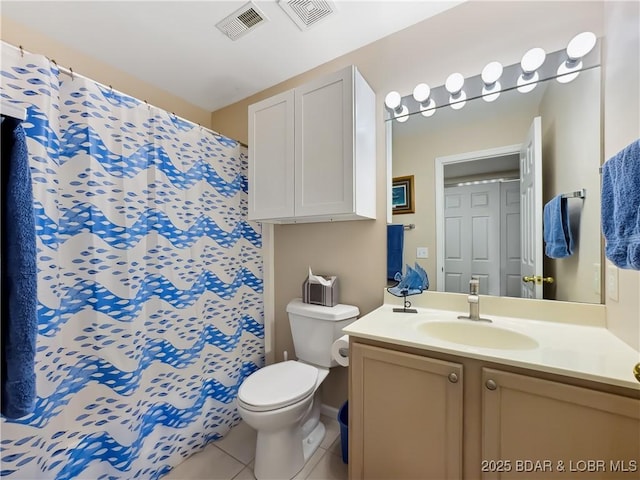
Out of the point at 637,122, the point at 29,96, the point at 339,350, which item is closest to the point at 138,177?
the point at 29,96

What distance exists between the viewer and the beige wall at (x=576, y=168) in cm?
115

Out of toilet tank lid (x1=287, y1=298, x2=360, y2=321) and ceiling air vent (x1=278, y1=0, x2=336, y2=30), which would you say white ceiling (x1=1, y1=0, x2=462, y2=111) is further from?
toilet tank lid (x1=287, y1=298, x2=360, y2=321)

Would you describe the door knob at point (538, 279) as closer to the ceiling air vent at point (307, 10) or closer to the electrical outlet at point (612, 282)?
the electrical outlet at point (612, 282)

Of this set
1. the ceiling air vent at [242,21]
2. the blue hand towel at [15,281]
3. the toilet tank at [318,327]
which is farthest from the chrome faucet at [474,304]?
the ceiling air vent at [242,21]

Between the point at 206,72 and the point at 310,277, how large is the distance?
5.55 ft

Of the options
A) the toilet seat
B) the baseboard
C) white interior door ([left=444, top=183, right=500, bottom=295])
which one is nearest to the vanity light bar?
white interior door ([left=444, top=183, right=500, bottom=295])

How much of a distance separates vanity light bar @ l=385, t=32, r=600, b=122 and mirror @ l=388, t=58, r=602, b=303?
31 mm

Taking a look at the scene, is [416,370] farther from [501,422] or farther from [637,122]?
[637,122]

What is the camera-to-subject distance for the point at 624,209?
737mm

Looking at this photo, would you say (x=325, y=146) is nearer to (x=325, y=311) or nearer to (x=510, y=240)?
(x=325, y=311)

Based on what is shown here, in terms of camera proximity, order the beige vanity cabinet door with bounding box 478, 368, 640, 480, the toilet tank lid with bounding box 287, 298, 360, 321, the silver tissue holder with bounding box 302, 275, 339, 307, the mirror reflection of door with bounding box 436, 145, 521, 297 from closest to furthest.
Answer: the beige vanity cabinet door with bounding box 478, 368, 640, 480, the mirror reflection of door with bounding box 436, 145, 521, 297, the toilet tank lid with bounding box 287, 298, 360, 321, the silver tissue holder with bounding box 302, 275, 339, 307

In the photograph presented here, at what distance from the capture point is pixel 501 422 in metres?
0.87

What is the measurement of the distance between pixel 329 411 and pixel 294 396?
27.6 inches

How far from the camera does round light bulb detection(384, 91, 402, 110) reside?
62.4 inches
